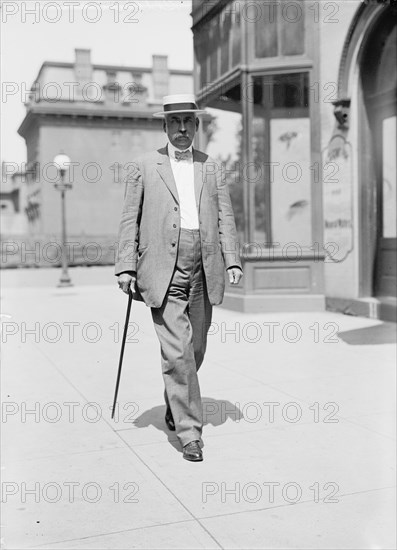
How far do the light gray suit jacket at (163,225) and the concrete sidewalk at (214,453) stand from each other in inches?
33.8

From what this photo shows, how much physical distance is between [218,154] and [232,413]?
9294 mm

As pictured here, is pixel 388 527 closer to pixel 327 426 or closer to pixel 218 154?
pixel 327 426

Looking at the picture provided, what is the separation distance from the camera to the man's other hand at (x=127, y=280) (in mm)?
4004

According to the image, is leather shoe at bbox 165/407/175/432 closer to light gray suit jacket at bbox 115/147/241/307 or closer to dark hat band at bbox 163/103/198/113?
light gray suit jacket at bbox 115/147/241/307

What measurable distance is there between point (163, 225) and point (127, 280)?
37cm

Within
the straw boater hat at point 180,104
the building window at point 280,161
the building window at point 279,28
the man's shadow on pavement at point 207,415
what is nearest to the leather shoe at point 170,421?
the man's shadow on pavement at point 207,415

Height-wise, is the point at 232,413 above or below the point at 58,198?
below

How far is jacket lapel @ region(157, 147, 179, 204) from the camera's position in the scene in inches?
156

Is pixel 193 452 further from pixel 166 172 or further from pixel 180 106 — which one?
pixel 180 106

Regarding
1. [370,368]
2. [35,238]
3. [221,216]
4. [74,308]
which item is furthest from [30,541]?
[35,238]

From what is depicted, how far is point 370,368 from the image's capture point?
6812 mm

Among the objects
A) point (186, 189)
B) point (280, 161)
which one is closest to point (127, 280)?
point (186, 189)

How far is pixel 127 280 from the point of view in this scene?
4.01 meters

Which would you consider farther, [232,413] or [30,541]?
[232,413]
